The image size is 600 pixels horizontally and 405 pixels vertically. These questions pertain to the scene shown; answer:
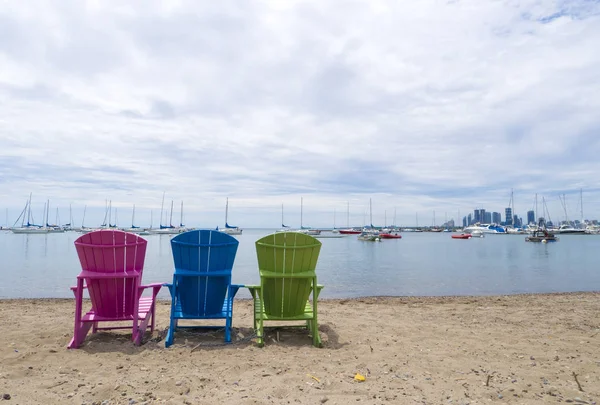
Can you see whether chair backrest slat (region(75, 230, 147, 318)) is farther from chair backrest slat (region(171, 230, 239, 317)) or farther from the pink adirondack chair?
chair backrest slat (region(171, 230, 239, 317))

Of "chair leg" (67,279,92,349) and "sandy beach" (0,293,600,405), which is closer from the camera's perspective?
"sandy beach" (0,293,600,405)

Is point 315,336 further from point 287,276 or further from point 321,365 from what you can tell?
point 321,365

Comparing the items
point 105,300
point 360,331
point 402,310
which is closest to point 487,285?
point 402,310

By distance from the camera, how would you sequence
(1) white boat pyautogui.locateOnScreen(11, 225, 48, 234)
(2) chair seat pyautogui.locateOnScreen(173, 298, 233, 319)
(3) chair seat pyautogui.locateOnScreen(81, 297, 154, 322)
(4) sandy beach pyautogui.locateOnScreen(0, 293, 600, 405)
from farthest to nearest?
(1) white boat pyautogui.locateOnScreen(11, 225, 48, 234) < (2) chair seat pyautogui.locateOnScreen(173, 298, 233, 319) < (3) chair seat pyautogui.locateOnScreen(81, 297, 154, 322) < (4) sandy beach pyautogui.locateOnScreen(0, 293, 600, 405)

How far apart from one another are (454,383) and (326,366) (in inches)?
51.2

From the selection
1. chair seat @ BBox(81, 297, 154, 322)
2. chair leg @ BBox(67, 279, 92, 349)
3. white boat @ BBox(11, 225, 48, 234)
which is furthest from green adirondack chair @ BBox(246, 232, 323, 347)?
white boat @ BBox(11, 225, 48, 234)

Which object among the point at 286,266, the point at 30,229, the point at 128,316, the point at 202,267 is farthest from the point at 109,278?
the point at 30,229

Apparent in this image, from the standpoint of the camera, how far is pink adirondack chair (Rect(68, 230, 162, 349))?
5.07 m

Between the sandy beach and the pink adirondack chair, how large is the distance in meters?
0.34

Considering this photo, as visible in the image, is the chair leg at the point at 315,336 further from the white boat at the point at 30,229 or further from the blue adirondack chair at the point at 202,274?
the white boat at the point at 30,229

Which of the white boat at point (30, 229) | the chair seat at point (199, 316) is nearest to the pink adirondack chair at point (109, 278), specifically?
the chair seat at point (199, 316)

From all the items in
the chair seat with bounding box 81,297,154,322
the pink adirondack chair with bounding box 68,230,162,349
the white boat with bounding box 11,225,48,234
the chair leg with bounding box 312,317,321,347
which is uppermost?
the pink adirondack chair with bounding box 68,230,162,349

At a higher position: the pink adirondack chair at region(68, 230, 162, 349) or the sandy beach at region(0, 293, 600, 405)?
the pink adirondack chair at region(68, 230, 162, 349)

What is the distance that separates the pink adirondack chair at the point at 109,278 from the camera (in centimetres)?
507
